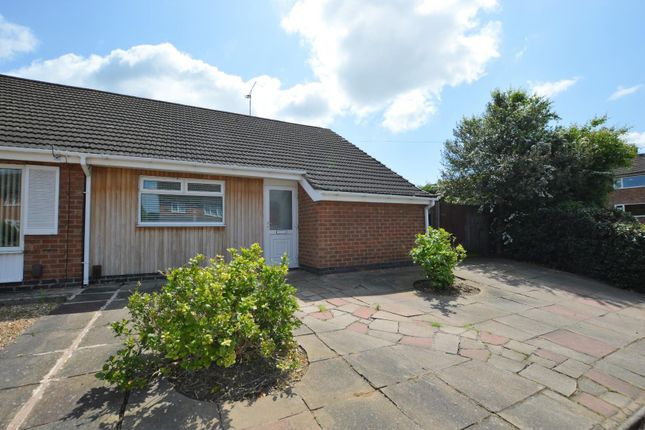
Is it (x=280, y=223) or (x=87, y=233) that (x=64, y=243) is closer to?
(x=87, y=233)

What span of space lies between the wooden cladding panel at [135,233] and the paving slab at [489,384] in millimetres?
5465

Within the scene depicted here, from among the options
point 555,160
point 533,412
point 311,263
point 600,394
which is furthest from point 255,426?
point 555,160

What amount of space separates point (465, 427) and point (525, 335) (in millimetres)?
2483

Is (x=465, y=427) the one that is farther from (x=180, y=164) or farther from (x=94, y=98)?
(x=94, y=98)

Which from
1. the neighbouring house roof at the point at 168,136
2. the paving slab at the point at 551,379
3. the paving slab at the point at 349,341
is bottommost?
the paving slab at the point at 551,379

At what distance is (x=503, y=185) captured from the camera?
31.2ft

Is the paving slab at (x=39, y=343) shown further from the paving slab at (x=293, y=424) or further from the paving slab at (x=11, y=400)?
the paving slab at (x=293, y=424)

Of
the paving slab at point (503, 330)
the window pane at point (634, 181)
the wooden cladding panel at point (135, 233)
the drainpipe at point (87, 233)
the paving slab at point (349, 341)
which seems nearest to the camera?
the paving slab at point (349, 341)

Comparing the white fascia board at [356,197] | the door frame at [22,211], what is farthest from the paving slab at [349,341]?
the door frame at [22,211]

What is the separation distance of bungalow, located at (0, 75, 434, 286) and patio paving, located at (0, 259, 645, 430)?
4.46 feet

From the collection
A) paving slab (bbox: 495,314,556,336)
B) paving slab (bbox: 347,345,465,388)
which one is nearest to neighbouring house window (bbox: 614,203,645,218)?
paving slab (bbox: 495,314,556,336)

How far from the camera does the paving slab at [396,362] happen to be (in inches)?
109

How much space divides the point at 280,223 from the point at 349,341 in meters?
4.68

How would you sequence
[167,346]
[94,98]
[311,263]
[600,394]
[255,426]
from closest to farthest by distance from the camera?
[255,426], [167,346], [600,394], [311,263], [94,98]
